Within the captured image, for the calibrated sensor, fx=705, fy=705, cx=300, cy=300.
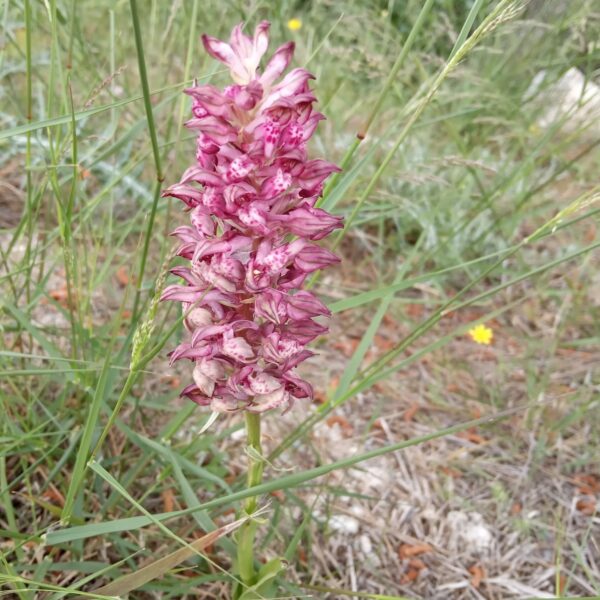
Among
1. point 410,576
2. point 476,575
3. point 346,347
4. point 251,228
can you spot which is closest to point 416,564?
point 410,576

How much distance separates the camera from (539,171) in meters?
3.63

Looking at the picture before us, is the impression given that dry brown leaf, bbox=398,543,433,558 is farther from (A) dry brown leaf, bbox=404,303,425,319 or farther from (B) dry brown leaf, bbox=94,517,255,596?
(A) dry brown leaf, bbox=404,303,425,319

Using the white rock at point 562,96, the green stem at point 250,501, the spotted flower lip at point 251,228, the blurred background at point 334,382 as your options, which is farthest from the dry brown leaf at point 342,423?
the white rock at point 562,96

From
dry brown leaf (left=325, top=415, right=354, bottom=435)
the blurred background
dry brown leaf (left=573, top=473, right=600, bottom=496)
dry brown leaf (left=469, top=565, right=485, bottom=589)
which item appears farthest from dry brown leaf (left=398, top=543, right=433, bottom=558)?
dry brown leaf (left=573, top=473, right=600, bottom=496)

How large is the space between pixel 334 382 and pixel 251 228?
1350 mm

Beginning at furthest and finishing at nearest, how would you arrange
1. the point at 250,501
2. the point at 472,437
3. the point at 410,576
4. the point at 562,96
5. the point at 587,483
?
the point at 562,96, the point at 472,437, the point at 587,483, the point at 410,576, the point at 250,501

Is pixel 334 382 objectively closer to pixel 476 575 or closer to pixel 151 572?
pixel 476 575

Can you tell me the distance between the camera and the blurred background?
148 cm

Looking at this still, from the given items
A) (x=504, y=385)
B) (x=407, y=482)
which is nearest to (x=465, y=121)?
(x=504, y=385)

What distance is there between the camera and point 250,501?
132cm

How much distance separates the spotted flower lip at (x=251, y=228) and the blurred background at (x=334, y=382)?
9cm

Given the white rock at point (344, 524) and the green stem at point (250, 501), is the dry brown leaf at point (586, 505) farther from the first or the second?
the green stem at point (250, 501)

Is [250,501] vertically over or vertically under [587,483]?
over

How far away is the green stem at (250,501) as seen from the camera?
1298 mm
